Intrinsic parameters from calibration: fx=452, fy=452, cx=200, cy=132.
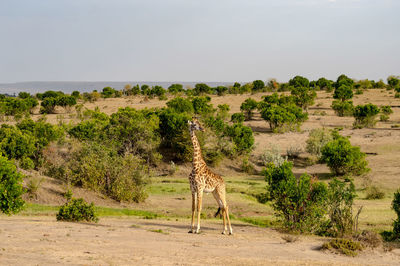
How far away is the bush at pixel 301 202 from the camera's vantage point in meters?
18.0

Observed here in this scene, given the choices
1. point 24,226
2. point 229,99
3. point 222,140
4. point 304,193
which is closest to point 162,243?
point 24,226

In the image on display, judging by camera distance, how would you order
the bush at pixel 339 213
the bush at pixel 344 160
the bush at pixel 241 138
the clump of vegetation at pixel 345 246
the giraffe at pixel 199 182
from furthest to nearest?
1. the bush at pixel 241 138
2. the bush at pixel 344 160
3. the bush at pixel 339 213
4. the giraffe at pixel 199 182
5. the clump of vegetation at pixel 345 246

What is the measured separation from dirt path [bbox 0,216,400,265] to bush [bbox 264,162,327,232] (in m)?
1.64

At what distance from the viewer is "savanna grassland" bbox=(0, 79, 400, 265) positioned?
456 inches

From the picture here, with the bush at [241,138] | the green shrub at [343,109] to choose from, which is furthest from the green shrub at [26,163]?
the green shrub at [343,109]

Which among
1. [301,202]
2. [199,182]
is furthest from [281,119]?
[199,182]

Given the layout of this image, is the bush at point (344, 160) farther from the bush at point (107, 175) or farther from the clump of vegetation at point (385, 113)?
the clump of vegetation at point (385, 113)

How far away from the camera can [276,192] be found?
61.6 feet

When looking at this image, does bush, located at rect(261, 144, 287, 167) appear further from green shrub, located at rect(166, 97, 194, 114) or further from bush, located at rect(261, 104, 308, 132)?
green shrub, located at rect(166, 97, 194, 114)

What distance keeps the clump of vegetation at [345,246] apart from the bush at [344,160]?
21.1 m

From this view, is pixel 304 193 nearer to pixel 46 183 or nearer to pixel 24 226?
pixel 24 226

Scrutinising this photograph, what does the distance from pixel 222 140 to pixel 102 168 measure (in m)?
17.3

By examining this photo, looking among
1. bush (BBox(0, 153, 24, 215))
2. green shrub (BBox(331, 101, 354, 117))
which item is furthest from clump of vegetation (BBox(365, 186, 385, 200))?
green shrub (BBox(331, 101, 354, 117))

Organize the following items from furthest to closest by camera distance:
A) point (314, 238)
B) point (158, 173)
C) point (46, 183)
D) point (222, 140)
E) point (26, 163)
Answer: point (222, 140) < point (158, 173) < point (26, 163) < point (46, 183) < point (314, 238)
